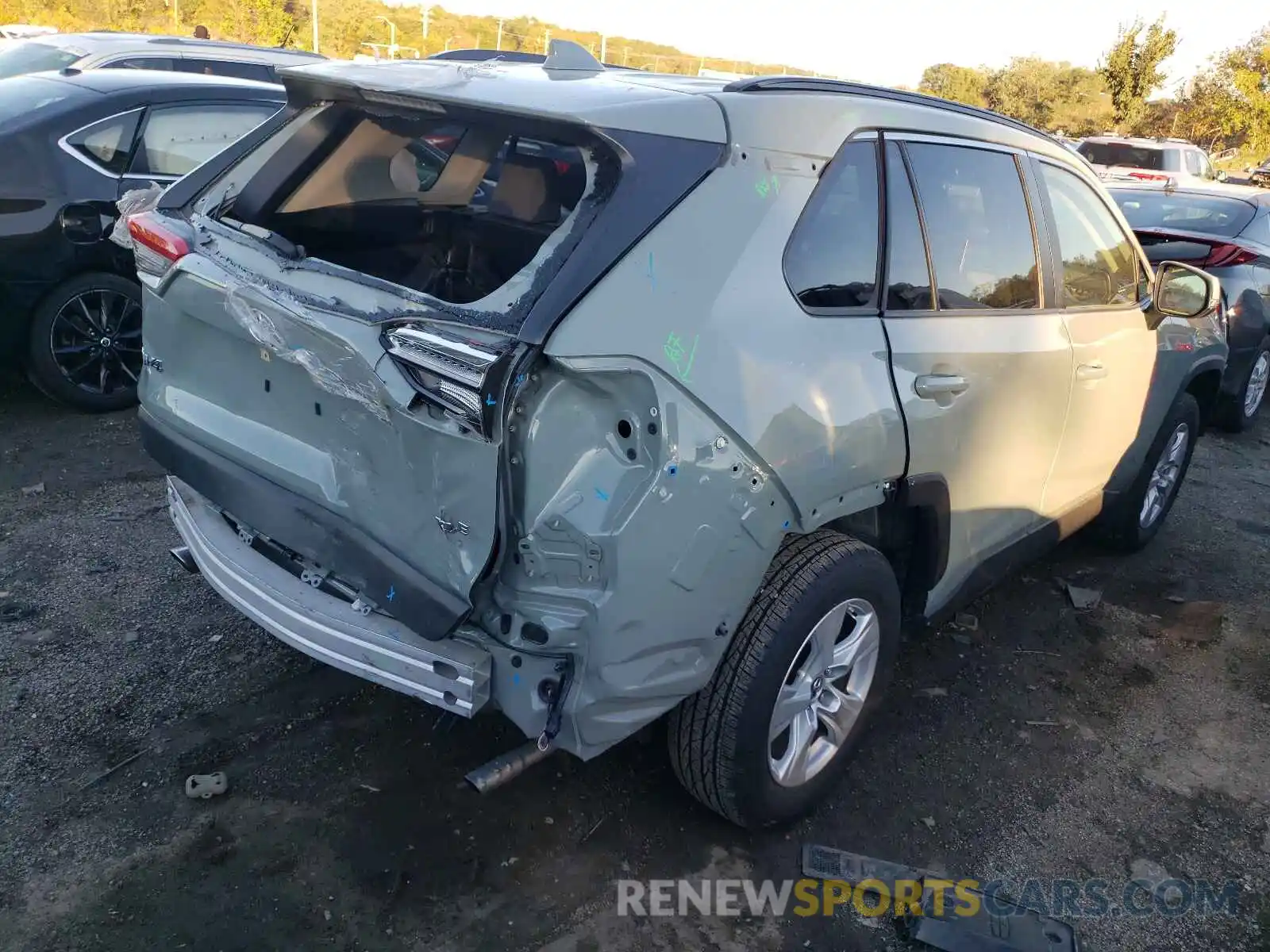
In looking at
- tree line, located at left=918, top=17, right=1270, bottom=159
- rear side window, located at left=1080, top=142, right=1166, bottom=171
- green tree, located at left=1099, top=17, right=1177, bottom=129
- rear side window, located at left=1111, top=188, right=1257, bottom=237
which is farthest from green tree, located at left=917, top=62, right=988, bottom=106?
rear side window, located at left=1111, top=188, right=1257, bottom=237

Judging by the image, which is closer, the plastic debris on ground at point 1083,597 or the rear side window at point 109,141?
the plastic debris on ground at point 1083,597

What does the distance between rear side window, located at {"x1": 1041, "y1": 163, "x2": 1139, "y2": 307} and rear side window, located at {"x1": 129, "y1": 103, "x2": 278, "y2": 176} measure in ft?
14.3

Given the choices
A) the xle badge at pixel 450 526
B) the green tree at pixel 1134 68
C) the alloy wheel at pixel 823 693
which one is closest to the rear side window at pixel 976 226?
the alloy wheel at pixel 823 693

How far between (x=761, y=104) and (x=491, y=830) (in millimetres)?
2052

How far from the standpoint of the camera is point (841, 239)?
2.55 meters

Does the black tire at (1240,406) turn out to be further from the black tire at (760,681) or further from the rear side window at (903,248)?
the black tire at (760,681)

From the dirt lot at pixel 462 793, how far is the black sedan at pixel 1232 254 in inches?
139

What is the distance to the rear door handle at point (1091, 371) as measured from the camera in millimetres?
3457

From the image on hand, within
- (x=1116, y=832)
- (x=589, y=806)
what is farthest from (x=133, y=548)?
(x=1116, y=832)

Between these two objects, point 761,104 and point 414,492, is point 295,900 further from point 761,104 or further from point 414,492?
point 761,104

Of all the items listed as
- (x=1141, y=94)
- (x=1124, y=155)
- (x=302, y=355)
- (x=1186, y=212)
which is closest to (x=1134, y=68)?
(x=1141, y=94)

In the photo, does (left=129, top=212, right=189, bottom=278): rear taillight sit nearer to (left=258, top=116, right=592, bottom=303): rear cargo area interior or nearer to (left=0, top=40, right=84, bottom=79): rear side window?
(left=258, top=116, right=592, bottom=303): rear cargo area interior

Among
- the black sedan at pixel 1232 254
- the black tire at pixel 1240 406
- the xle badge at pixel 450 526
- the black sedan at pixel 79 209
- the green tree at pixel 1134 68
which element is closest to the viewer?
the xle badge at pixel 450 526

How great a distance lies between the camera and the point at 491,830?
8.82 feet
